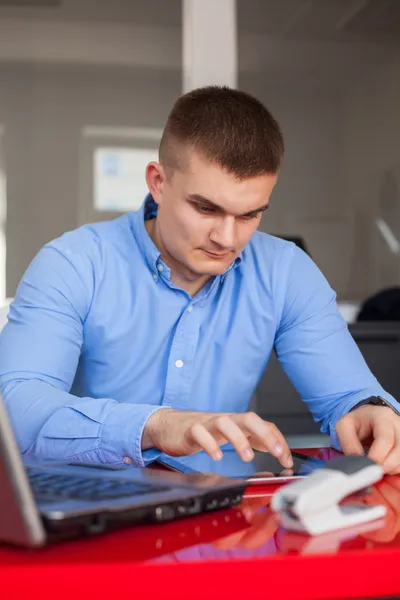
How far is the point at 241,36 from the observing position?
3.88 m

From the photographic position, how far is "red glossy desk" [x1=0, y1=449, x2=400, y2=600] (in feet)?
2.05

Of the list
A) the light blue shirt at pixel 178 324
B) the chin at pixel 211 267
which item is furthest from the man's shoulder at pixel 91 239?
the chin at pixel 211 267

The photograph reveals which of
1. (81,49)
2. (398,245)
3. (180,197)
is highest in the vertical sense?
(81,49)

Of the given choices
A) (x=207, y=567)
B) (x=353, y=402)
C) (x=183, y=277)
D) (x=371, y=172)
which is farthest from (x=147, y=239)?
(x=371, y=172)

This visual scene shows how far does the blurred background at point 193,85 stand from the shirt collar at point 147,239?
73.2 inches

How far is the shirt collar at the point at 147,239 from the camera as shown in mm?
1683

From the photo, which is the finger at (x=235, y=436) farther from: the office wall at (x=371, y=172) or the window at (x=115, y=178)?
the office wall at (x=371, y=172)

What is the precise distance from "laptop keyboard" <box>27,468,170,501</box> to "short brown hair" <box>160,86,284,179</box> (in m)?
0.78

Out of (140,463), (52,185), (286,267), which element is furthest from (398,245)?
(140,463)

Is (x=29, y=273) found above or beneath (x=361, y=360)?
above

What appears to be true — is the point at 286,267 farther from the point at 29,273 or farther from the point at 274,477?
the point at 274,477

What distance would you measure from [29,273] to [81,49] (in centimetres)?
250

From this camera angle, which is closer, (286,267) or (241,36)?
(286,267)

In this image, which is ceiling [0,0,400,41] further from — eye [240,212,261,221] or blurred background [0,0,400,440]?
eye [240,212,261,221]
